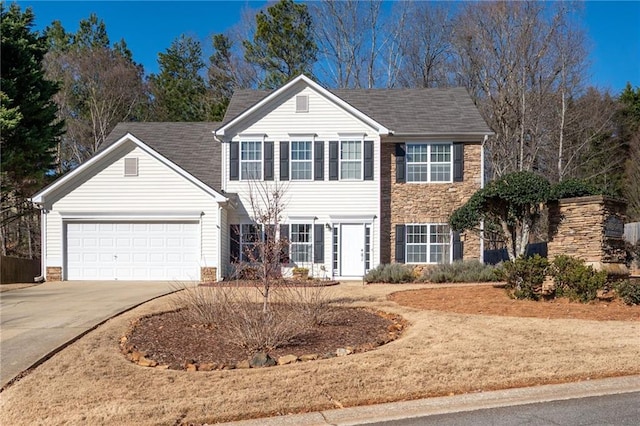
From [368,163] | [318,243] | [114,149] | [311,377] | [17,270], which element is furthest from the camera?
[17,270]

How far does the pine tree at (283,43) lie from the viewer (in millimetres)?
35344

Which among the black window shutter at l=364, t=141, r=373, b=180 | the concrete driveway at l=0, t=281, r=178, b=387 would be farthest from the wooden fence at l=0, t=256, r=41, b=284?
the black window shutter at l=364, t=141, r=373, b=180

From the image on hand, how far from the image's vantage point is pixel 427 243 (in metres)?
21.2

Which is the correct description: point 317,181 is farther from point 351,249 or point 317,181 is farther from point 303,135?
point 351,249

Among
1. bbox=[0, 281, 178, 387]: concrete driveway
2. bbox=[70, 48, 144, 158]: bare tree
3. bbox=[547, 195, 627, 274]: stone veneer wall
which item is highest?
bbox=[70, 48, 144, 158]: bare tree

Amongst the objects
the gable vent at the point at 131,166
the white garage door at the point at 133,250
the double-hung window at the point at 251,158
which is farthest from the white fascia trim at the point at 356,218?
the gable vent at the point at 131,166

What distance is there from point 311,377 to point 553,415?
2.76m

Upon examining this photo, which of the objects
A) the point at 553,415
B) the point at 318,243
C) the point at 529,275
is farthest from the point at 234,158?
the point at 553,415

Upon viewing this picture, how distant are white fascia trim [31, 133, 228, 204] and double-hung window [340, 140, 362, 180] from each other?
14.6 ft

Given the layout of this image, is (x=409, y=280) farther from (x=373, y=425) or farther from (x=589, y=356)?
(x=373, y=425)

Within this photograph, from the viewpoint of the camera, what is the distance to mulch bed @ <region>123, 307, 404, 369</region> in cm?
834

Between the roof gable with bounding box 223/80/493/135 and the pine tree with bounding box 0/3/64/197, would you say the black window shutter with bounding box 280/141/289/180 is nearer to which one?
the roof gable with bounding box 223/80/493/135

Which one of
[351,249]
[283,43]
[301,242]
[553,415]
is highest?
[283,43]

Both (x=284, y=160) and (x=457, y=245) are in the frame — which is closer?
(x=457, y=245)
